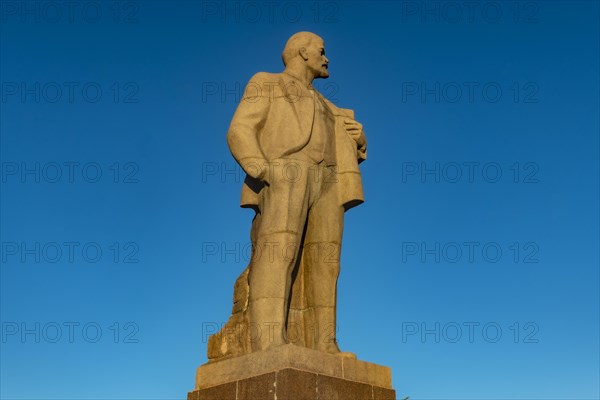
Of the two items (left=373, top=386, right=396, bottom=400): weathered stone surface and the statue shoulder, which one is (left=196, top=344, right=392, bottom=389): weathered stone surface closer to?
(left=373, top=386, right=396, bottom=400): weathered stone surface

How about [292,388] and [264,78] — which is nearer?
[292,388]

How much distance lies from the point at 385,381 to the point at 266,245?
97.9 inches

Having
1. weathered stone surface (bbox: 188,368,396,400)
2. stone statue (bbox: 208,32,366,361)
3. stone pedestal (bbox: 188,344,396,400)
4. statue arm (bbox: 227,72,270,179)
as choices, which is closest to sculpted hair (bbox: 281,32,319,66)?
stone statue (bbox: 208,32,366,361)

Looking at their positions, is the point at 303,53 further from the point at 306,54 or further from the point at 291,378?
the point at 291,378

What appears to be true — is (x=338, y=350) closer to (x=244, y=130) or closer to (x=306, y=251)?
(x=306, y=251)

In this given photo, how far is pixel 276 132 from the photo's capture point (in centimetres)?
1148

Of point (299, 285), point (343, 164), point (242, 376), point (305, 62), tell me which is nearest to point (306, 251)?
point (299, 285)

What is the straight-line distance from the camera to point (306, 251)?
1162 centimetres

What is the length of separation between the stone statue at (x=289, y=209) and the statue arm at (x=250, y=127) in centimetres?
1

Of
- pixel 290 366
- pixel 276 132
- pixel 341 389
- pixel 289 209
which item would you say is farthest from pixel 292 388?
pixel 276 132

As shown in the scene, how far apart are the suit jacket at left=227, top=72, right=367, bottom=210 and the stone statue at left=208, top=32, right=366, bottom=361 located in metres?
0.01

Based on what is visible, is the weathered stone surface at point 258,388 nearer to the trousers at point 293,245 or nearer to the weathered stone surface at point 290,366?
the weathered stone surface at point 290,366

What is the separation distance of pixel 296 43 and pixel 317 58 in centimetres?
39

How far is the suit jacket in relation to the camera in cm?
1122
